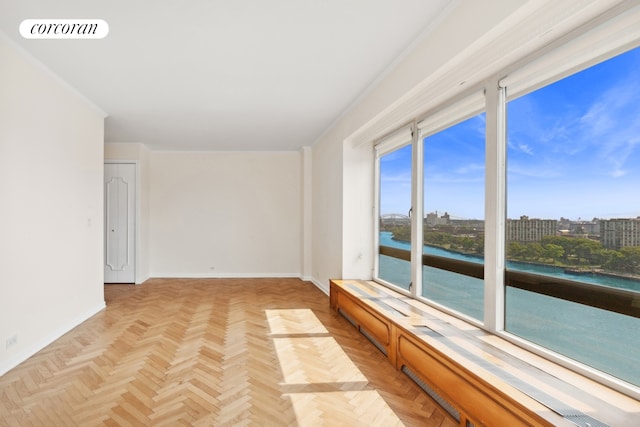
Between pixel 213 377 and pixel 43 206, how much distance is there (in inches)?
96.0

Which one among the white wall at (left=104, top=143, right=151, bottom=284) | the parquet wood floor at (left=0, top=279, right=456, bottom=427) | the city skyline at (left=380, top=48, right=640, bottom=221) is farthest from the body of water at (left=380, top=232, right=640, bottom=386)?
the white wall at (left=104, top=143, right=151, bottom=284)

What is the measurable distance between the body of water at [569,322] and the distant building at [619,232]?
0.57 ft

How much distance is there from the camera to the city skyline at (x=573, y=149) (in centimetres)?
178

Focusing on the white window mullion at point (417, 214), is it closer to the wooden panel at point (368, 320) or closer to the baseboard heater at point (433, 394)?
the wooden panel at point (368, 320)

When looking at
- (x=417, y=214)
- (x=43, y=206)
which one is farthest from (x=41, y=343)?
(x=417, y=214)

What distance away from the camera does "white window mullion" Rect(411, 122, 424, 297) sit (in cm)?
383

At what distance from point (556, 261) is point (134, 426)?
2663mm

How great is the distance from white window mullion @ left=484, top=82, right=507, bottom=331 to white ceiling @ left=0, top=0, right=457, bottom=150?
781mm

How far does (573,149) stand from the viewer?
209 cm

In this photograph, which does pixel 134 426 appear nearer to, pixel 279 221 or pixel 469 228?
pixel 469 228

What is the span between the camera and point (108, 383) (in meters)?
2.78

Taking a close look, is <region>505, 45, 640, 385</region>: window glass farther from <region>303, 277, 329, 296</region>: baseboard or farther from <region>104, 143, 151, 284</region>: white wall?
<region>104, 143, 151, 284</region>: white wall

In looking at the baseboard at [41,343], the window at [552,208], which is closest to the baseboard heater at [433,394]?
the window at [552,208]

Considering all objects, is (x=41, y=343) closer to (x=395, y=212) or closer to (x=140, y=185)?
(x=395, y=212)
